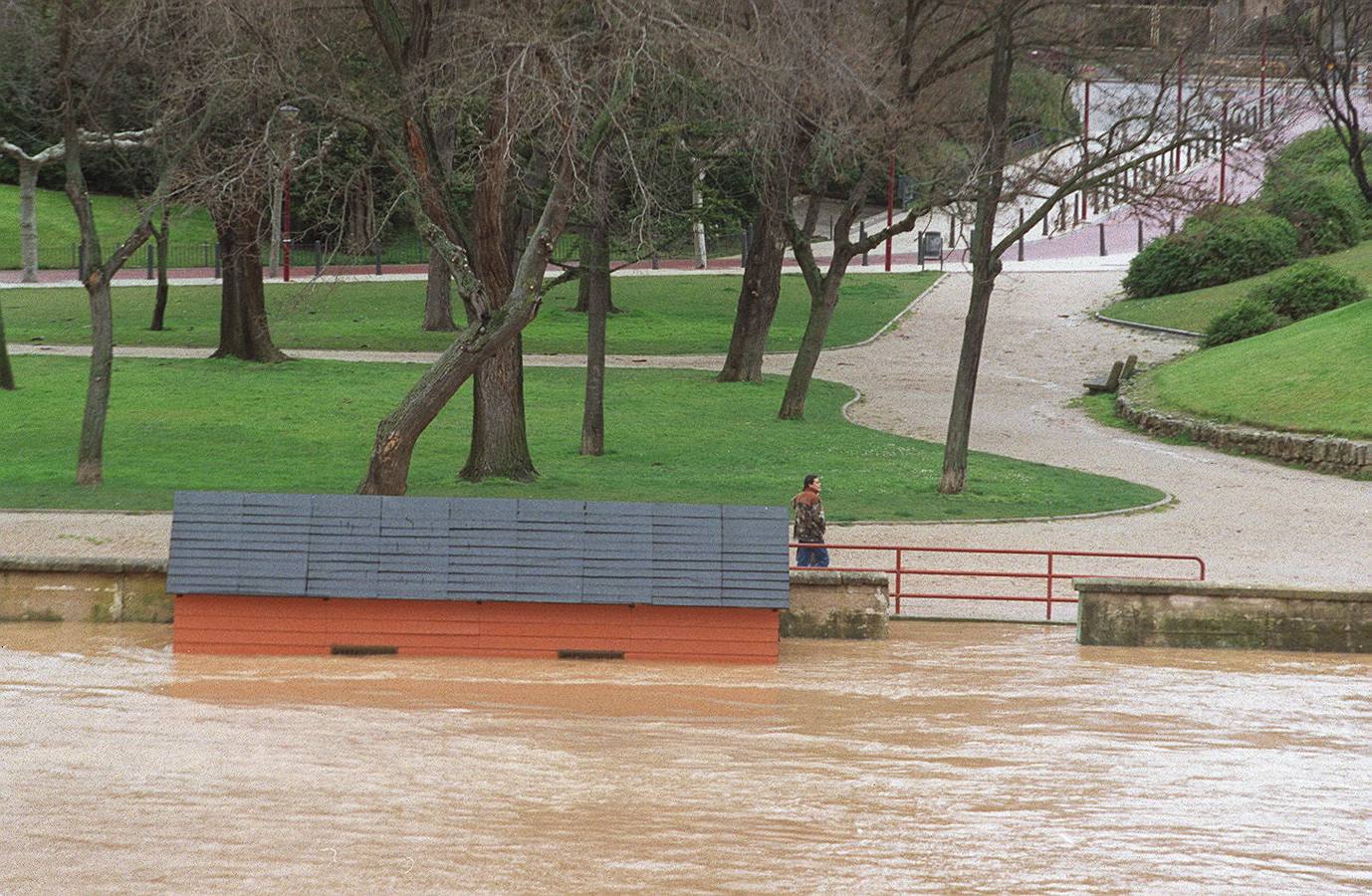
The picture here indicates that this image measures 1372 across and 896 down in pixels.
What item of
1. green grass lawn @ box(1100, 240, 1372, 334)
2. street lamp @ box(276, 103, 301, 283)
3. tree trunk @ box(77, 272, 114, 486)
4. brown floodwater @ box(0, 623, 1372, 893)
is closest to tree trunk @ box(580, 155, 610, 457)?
street lamp @ box(276, 103, 301, 283)

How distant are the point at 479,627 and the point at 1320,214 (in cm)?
4097

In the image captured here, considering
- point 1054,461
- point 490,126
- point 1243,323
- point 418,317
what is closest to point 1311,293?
point 1243,323

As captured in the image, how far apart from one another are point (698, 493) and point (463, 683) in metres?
9.79

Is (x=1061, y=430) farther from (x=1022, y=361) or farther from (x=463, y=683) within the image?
(x=463, y=683)

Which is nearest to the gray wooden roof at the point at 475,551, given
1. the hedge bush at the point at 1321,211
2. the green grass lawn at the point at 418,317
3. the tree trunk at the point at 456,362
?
the tree trunk at the point at 456,362

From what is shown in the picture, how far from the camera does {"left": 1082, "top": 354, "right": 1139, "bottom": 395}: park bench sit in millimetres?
41312

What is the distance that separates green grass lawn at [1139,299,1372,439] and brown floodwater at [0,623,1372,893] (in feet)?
51.7

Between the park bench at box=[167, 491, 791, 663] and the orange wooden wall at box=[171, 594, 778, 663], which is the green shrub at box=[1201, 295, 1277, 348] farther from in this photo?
→ the orange wooden wall at box=[171, 594, 778, 663]

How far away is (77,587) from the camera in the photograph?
61.2 ft

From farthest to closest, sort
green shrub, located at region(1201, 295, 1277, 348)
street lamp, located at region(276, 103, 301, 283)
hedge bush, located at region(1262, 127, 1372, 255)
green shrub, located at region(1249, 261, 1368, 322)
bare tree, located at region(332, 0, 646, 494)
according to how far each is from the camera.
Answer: hedge bush, located at region(1262, 127, 1372, 255) → green shrub, located at region(1201, 295, 1277, 348) → green shrub, located at region(1249, 261, 1368, 322) → street lamp, located at region(276, 103, 301, 283) → bare tree, located at region(332, 0, 646, 494)

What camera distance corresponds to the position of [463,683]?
55.7 ft

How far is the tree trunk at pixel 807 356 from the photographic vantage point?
34.8 m

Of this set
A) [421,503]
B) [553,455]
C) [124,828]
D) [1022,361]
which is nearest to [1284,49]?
[1022,361]

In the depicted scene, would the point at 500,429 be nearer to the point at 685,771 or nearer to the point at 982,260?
the point at 982,260
